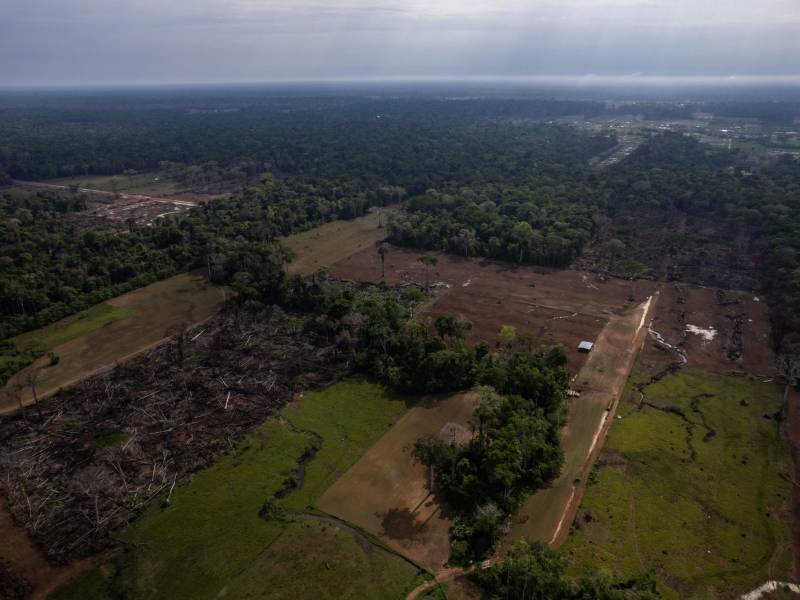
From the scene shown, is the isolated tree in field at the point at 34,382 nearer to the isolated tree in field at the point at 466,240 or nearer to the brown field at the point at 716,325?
the brown field at the point at 716,325

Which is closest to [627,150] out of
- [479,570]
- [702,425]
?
[702,425]

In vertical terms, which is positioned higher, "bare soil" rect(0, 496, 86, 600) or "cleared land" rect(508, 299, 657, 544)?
"cleared land" rect(508, 299, 657, 544)

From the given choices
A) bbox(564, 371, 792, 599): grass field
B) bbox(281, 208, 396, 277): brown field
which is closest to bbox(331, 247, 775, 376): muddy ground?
bbox(281, 208, 396, 277): brown field

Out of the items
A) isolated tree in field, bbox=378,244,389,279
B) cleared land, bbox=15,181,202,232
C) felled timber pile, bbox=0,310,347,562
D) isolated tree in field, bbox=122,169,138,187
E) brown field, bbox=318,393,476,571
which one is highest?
isolated tree in field, bbox=122,169,138,187

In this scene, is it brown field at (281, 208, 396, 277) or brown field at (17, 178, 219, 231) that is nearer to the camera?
brown field at (281, 208, 396, 277)

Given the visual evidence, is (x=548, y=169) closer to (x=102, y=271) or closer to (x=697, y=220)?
(x=697, y=220)

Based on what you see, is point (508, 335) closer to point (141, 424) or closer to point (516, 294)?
point (516, 294)

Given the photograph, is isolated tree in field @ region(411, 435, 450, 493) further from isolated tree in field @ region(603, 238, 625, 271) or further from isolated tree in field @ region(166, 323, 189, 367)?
isolated tree in field @ region(603, 238, 625, 271)

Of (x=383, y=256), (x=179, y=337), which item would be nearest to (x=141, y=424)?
(x=179, y=337)
